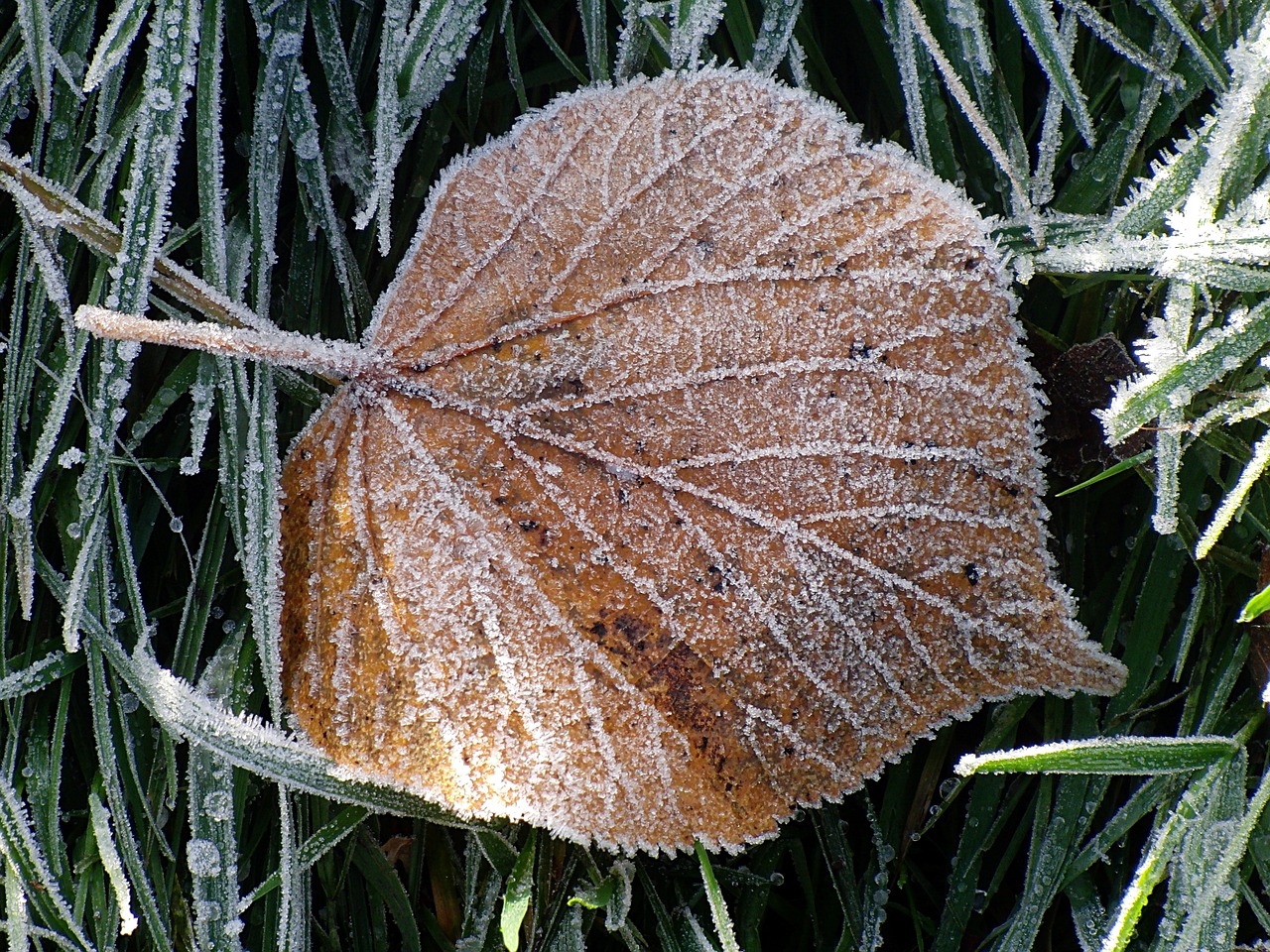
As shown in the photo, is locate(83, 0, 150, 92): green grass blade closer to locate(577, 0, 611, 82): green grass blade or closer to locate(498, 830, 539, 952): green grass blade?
locate(577, 0, 611, 82): green grass blade

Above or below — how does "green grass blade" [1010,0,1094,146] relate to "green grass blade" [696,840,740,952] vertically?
above

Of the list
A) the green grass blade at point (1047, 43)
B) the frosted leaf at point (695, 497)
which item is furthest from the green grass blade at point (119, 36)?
the green grass blade at point (1047, 43)

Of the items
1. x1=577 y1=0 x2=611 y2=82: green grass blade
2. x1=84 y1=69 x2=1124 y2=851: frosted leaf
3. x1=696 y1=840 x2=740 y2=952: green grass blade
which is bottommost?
x1=696 y1=840 x2=740 y2=952: green grass blade

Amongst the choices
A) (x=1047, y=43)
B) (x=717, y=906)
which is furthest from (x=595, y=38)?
(x=717, y=906)

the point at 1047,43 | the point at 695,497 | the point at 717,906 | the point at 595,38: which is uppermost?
the point at 595,38

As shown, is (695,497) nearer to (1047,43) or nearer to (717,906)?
(717,906)

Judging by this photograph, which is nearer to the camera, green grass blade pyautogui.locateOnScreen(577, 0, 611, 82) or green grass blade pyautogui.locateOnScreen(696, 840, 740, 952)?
green grass blade pyautogui.locateOnScreen(696, 840, 740, 952)

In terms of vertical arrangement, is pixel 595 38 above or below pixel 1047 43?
above

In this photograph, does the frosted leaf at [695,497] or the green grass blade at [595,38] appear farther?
the green grass blade at [595,38]

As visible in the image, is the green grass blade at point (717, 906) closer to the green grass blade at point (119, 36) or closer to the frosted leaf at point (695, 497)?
the frosted leaf at point (695, 497)

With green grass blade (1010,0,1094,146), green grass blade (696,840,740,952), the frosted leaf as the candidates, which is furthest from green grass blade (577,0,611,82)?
green grass blade (696,840,740,952)
